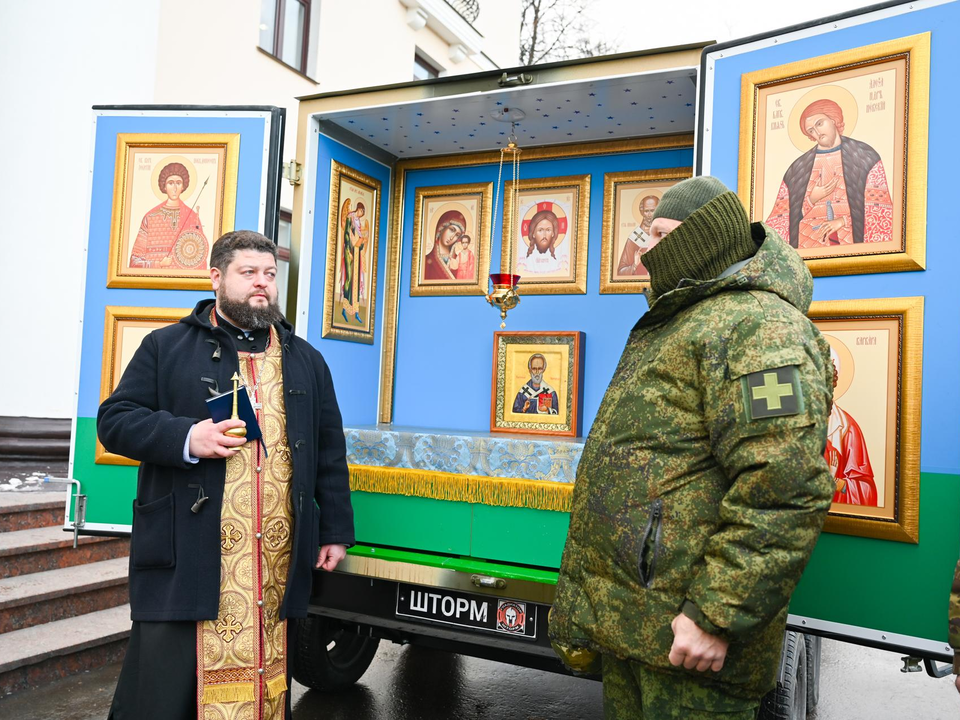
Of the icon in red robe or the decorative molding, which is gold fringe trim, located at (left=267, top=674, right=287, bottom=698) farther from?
the decorative molding

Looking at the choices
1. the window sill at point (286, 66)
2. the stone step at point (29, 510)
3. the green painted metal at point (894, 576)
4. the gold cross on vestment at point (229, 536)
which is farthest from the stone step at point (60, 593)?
the window sill at point (286, 66)

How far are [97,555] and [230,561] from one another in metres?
3.30

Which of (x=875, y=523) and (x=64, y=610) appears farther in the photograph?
(x=64, y=610)

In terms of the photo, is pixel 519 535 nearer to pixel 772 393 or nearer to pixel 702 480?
pixel 702 480

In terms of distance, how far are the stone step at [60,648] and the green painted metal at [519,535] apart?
91.4 inches

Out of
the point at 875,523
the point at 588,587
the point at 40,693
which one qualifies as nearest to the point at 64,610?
the point at 40,693

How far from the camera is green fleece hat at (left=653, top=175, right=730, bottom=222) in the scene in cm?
216

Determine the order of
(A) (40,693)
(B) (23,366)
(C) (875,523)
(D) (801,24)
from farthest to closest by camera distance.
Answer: (B) (23,366), (A) (40,693), (D) (801,24), (C) (875,523)

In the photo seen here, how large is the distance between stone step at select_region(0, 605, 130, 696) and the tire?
3554 mm

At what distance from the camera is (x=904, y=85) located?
9.34 ft

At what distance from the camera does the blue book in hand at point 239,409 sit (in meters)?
2.82

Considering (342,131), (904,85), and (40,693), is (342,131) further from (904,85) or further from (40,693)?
(40,693)

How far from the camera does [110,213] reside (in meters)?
4.34

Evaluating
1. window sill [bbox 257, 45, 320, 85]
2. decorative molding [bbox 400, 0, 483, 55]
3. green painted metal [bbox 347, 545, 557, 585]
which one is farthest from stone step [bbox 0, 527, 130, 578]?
decorative molding [bbox 400, 0, 483, 55]
